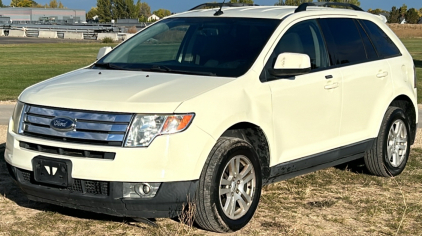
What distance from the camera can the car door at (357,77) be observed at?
6.59 meters

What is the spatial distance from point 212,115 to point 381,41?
3116 millimetres

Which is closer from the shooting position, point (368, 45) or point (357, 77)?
point (357, 77)

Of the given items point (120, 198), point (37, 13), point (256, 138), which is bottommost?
point (37, 13)

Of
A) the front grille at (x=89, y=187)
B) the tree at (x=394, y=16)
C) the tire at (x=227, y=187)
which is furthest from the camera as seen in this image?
the tree at (x=394, y=16)

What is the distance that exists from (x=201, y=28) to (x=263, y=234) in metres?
2.15

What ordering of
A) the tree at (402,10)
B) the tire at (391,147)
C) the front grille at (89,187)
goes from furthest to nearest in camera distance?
the tree at (402,10) → the tire at (391,147) → the front grille at (89,187)

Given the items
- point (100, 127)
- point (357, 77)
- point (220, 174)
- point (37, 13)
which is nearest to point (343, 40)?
point (357, 77)

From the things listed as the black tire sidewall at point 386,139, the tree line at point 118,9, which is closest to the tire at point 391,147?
the black tire sidewall at point 386,139

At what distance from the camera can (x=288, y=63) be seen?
5672 millimetres

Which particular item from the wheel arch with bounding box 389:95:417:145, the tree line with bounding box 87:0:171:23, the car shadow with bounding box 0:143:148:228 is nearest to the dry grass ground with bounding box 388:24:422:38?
the tree line with bounding box 87:0:171:23

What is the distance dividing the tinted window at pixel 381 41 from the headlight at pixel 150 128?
10.6 ft

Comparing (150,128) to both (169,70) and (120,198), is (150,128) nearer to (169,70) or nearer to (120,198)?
(120,198)

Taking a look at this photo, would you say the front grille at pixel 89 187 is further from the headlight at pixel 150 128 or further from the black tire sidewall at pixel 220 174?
the black tire sidewall at pixel 220 174

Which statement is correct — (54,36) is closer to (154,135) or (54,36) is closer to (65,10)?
(154,135)
